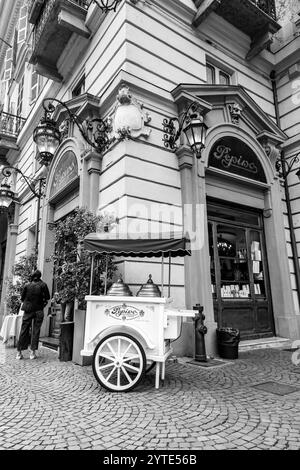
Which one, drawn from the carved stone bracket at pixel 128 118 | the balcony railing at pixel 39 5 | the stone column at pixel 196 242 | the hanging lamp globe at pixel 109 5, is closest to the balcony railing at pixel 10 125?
the balcony railing at pixel 39 5

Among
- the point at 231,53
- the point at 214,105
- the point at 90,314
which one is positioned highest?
the point at 231,53

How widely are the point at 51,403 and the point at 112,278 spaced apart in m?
3.03

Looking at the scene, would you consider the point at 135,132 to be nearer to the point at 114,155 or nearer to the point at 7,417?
the point at 114,155

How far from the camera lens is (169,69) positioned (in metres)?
9.03

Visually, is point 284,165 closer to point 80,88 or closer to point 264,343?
point 264,343

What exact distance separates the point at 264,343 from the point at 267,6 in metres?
11.2

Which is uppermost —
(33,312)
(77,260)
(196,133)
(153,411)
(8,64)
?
(8,64)

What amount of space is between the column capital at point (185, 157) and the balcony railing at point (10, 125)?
40.5ft

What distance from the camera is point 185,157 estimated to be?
8391mm

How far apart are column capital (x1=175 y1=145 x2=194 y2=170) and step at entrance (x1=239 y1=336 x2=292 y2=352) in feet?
16.4

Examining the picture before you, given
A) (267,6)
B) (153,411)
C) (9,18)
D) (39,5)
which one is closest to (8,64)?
(9,18)

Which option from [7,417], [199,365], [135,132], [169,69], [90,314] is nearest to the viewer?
[7,417]

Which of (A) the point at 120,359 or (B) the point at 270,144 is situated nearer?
(A) the point at 120,359

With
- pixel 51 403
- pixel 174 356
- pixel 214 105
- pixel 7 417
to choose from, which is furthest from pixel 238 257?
pixel 7 417
